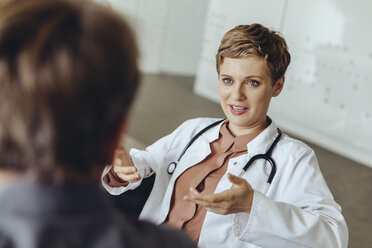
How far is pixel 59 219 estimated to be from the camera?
519 mm

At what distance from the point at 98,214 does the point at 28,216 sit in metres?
0.08

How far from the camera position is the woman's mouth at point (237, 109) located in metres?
1.37

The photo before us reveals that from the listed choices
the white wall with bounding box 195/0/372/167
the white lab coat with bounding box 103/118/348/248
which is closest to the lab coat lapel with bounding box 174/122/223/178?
the white lab coat with bounding box 103/118/348/248

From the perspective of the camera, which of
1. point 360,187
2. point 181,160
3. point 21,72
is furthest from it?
point 360,187

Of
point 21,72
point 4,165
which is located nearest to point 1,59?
point 21,72

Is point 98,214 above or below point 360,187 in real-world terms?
above

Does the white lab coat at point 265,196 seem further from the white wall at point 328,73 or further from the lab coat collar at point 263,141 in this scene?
the white wall at point 328,73

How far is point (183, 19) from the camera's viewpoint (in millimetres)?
7062

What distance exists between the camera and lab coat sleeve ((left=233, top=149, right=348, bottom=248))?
1.10 metres

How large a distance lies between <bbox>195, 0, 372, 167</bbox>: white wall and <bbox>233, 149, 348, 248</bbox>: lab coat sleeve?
319 cm

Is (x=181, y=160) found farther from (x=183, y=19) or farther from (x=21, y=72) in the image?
(x=183, y=19)

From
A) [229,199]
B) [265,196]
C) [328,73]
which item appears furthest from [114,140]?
[328,73]

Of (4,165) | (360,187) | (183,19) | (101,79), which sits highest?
(101,79)

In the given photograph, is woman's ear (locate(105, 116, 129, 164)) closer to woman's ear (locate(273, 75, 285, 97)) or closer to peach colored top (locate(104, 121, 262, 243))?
peach colored top (locate(104, 121, 262, 243))
